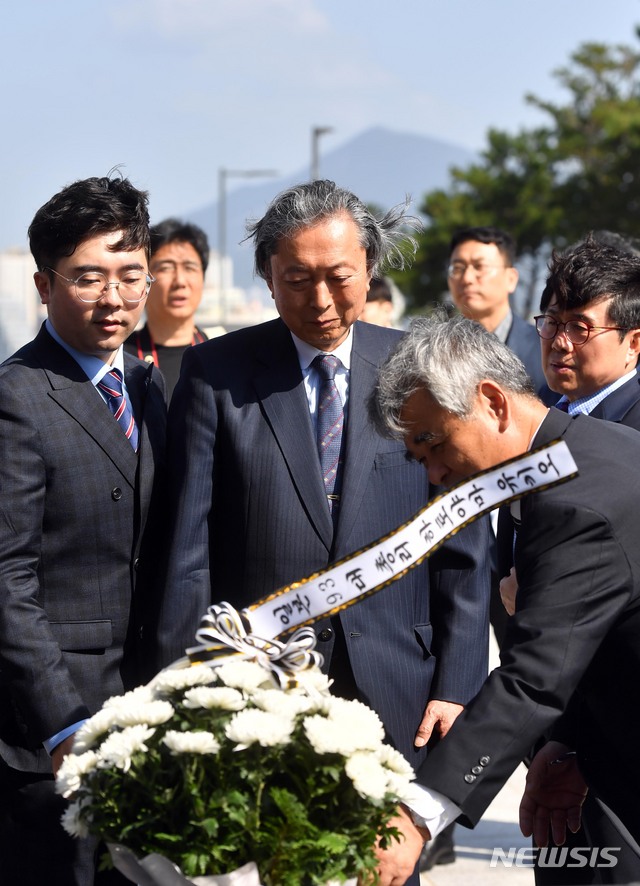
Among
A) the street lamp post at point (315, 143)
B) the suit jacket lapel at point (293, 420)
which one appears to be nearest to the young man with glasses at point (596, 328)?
the suit jacket lapel at point (293, 420)

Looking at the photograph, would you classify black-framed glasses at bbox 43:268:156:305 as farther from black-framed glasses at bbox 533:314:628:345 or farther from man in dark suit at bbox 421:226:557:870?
man in dark suit at bbox 421:226:557:870

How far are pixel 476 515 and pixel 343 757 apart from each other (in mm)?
502

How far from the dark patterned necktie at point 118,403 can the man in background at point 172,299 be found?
6.72 feet

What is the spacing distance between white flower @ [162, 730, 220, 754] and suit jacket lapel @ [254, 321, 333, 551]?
1133mm

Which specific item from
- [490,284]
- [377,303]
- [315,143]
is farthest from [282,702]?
[315,143]

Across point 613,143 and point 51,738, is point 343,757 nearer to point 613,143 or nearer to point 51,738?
point 51,738

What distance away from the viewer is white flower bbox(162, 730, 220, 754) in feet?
6.31

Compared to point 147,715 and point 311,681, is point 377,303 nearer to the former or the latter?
point 311,681

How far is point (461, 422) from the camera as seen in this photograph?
2398mm

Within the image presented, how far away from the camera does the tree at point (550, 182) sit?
40062mm

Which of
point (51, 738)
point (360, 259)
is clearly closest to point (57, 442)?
point (51, 738)

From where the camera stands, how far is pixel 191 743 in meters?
1.92

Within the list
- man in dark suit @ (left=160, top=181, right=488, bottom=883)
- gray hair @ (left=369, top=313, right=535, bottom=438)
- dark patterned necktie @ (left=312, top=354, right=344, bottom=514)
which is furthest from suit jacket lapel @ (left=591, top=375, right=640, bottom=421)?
gray hair @ (left=369, top=313, right=535, bottom=438)

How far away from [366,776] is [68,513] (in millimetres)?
1222
